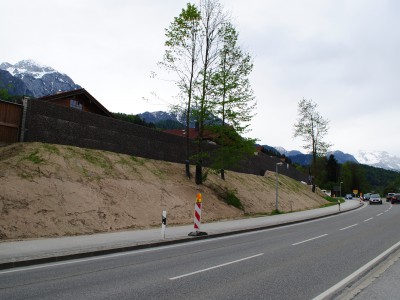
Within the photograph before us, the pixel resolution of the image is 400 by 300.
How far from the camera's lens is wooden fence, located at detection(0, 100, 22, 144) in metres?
16.8

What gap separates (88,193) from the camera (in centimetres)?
1659

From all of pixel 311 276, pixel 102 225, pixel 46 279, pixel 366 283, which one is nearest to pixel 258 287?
pixel 311 276

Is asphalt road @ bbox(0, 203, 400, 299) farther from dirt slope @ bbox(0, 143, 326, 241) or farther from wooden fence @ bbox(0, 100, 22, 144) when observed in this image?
wooden fence @ bbox(0, 100, 22, 144)

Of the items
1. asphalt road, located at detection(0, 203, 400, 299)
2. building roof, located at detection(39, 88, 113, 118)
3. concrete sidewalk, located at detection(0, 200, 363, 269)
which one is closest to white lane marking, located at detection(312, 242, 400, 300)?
asphalt road, located at detection(0, 203, 400, 299)

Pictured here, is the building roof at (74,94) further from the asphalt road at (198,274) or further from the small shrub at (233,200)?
the asphalt road at (198,274)

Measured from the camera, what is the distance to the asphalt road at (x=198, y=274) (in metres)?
6.16

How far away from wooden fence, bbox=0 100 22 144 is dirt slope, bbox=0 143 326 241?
0.62m

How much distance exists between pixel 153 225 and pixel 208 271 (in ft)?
33.2

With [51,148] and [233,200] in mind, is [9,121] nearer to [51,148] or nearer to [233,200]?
[51,148]

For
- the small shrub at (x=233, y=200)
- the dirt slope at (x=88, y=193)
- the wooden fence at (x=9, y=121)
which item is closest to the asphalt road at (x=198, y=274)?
the dirt slope at (x=88, y=193)

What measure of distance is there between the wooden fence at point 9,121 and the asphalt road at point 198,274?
1012 cm

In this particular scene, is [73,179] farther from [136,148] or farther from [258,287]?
[258,287]

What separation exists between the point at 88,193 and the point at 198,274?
1033 centimetres

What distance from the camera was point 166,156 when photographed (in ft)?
86.9
